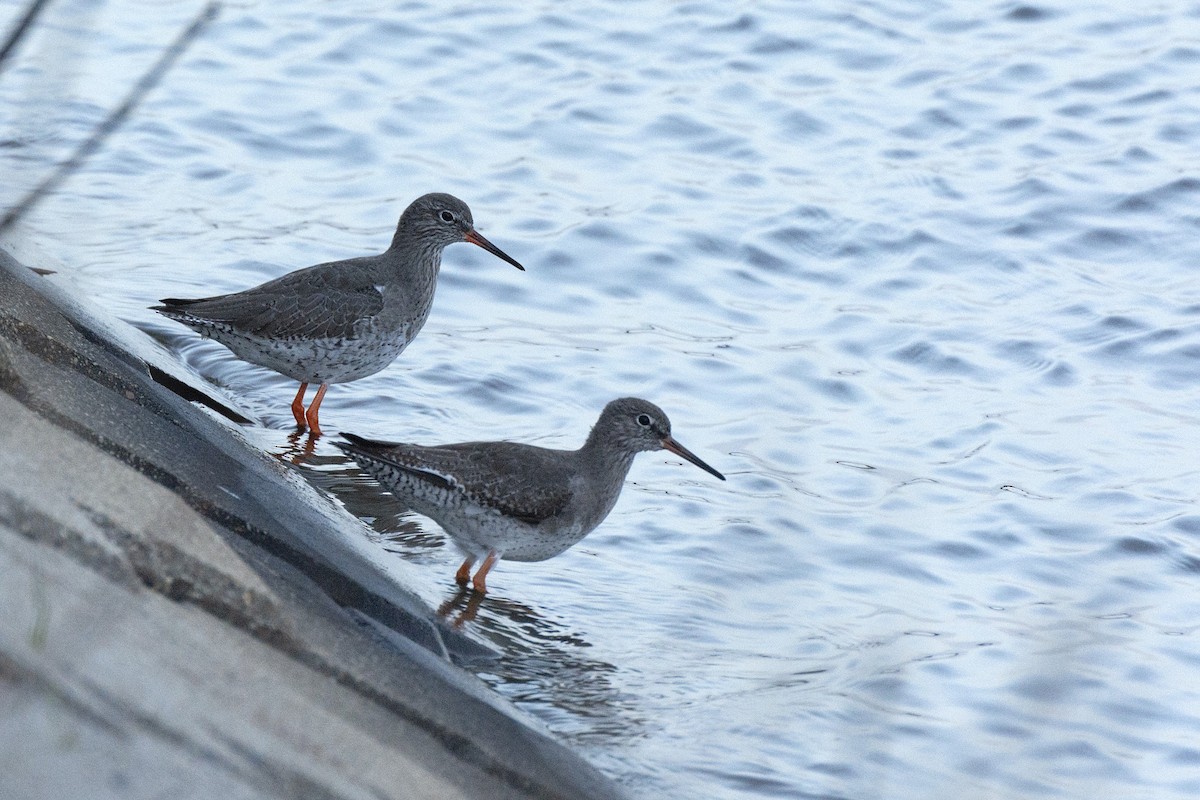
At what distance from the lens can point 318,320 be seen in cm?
738

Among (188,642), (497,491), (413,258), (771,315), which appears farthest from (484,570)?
(771,315)

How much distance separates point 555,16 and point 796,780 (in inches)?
416

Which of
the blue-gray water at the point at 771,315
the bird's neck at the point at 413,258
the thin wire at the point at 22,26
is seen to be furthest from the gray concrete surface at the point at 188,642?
the bird's neck at the point at 413,258

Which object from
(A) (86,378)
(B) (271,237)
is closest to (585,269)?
(B) (271,237)

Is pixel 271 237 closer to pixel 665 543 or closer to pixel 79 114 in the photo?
pixel 79 114

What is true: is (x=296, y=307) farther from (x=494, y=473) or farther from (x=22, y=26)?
(x=22, y=26)

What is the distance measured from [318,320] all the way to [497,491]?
70.0 inches

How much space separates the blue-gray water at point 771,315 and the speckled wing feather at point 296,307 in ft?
2.17

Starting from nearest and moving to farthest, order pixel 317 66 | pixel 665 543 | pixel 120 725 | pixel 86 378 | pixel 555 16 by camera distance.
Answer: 1. pixel 120 725
2. pixel 86 378
3. pixel 665 543
4. pixel 317 66
5. pixel 555 16

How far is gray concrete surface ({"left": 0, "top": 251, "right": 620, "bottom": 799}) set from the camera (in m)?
2.92

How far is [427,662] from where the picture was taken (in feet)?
14.9

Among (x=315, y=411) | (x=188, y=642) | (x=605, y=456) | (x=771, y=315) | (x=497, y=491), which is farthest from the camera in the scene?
(x=771, y=315)

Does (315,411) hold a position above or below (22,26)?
below

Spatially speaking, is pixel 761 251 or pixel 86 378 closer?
pixel 86 378
